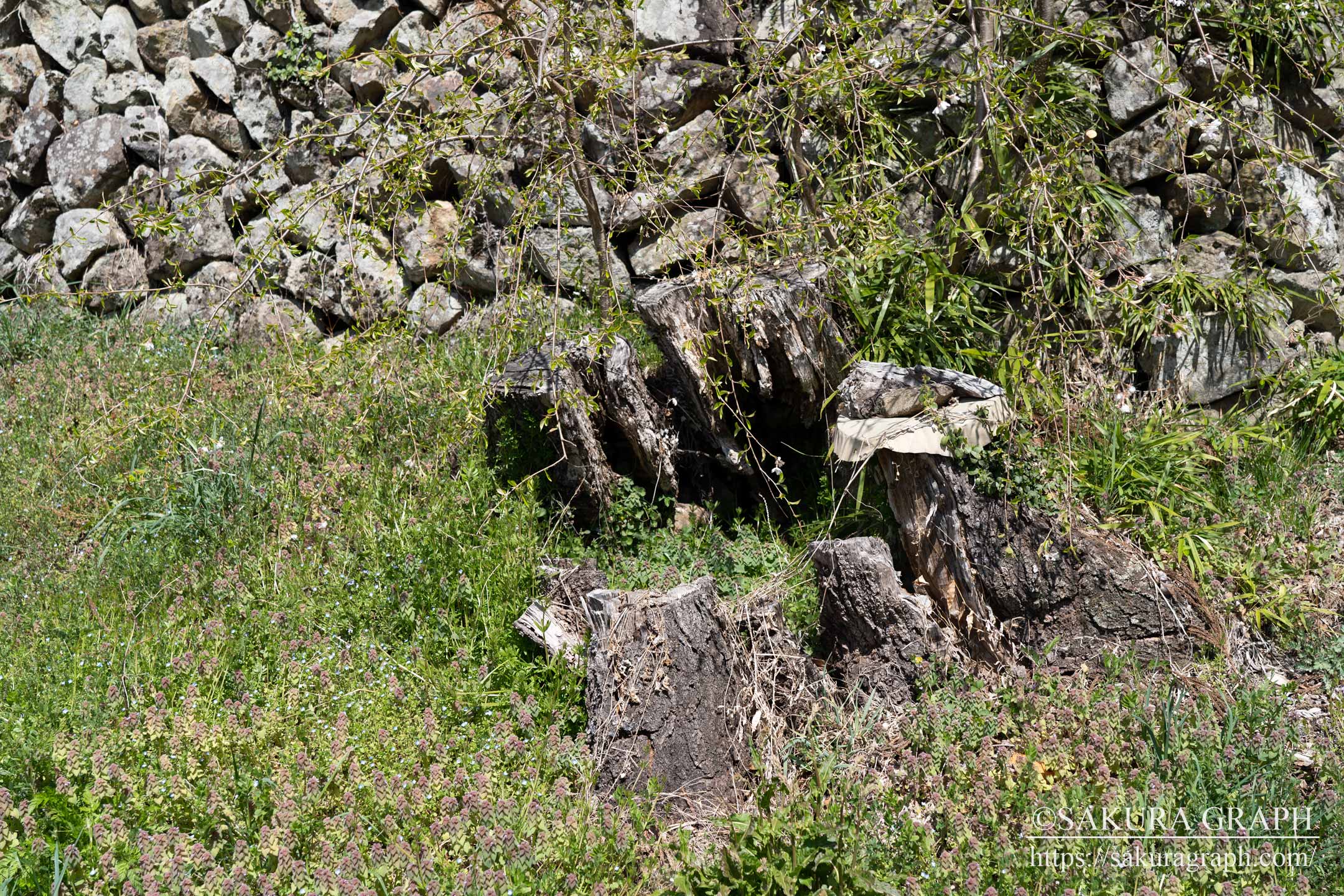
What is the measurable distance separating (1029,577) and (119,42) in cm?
669

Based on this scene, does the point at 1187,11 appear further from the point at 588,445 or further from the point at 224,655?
the point at 224,655

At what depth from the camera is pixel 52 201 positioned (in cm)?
703

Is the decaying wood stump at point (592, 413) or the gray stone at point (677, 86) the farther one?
the gray stone at point (677, 86)

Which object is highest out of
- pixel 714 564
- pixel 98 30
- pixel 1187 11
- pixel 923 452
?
pixel 1187 11

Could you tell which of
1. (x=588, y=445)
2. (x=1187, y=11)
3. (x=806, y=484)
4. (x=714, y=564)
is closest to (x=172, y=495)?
(x=588, y=445)

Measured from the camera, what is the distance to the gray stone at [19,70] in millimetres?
7207

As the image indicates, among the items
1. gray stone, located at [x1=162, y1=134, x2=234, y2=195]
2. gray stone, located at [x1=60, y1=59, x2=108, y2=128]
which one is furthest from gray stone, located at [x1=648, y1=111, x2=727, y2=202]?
gray stone, located at [x1=60, y1=59, x2=108, y2=128]

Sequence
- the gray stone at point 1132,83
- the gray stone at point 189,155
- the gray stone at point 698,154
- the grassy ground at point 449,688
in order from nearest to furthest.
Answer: the grassy ground at point 449,688 → the gray stone at point 1132,83 → the gray stone at point 698,154 → the gray stone at point 189,155

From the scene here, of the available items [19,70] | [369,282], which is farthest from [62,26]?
[369,282]

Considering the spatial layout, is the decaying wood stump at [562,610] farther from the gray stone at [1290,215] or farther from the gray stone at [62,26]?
the gray stone at [62,26]

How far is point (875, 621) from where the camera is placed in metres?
3.83

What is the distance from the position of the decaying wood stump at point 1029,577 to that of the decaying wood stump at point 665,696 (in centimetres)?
96

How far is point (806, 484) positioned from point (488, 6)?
333 centimetres

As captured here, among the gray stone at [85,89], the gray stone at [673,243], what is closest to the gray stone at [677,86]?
the gray stone at [673,243]
